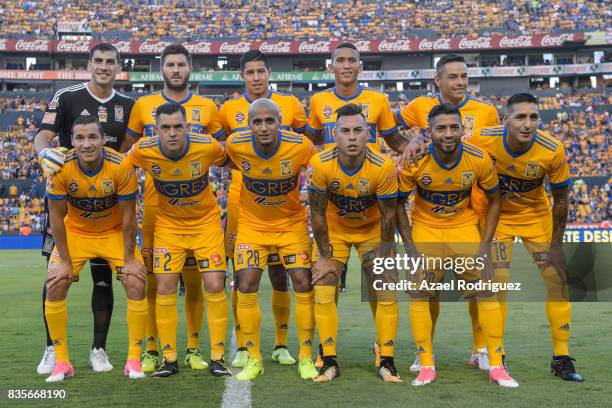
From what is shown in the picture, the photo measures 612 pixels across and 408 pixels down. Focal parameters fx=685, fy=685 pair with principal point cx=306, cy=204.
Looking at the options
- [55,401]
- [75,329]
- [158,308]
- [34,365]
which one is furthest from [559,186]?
[75,329]

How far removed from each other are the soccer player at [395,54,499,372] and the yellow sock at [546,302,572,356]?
0.59 metres

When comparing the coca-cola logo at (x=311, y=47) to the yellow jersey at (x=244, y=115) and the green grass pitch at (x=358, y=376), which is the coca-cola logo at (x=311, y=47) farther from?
the yellow jersey at (x=244, y=115)

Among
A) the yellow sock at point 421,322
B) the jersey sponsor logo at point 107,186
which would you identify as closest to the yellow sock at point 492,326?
the yellow sock at point 421,322

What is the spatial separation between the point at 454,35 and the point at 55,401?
48425 millimetres

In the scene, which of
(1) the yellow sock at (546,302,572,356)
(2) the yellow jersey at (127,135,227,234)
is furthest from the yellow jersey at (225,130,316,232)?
(1) the yellow sock at (546,302,572,356)

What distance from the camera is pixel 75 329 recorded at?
8.30 m

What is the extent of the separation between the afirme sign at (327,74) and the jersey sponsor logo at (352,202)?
→ 1610 inches

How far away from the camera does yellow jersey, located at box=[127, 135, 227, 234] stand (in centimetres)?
576

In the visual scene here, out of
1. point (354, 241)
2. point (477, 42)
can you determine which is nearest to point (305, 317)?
point (354, 241)

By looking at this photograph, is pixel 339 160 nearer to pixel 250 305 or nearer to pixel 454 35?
pixel 250 305

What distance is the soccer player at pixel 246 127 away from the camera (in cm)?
621

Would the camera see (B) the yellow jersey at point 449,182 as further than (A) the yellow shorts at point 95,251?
No

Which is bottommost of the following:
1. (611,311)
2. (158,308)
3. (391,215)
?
(611,311)

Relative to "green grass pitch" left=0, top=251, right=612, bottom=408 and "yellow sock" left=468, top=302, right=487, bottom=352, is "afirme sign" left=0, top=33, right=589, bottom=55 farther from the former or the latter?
"yellow sock" left=468, top=302, right=487, bottom=352
